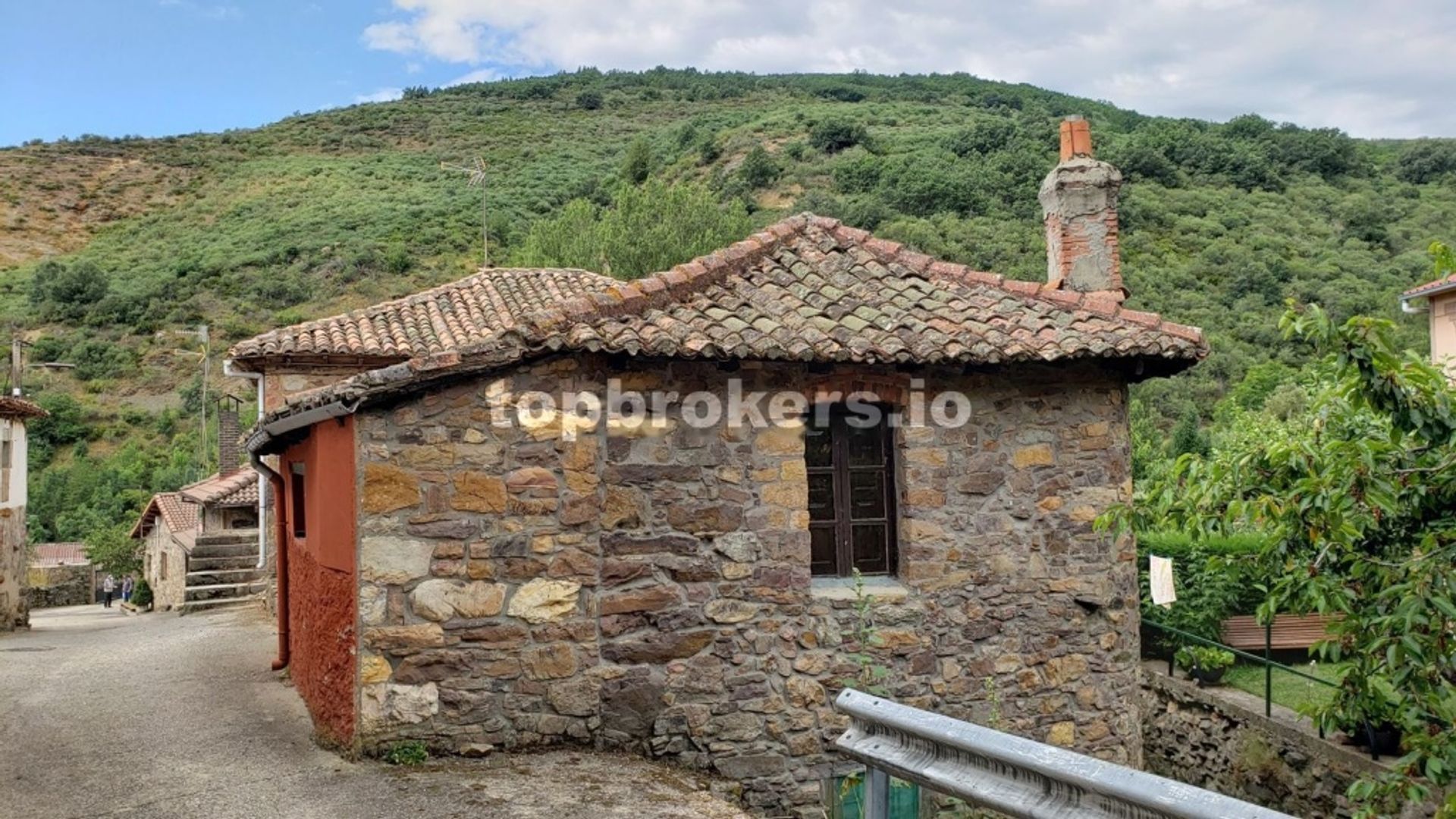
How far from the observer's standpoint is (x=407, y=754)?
19.5 feet

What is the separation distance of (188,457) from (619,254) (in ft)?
71.8

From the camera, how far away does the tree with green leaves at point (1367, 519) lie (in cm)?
440

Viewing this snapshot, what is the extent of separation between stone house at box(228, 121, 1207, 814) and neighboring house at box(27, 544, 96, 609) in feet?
101

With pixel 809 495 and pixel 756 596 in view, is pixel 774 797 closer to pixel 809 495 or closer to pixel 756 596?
pixel 756 596

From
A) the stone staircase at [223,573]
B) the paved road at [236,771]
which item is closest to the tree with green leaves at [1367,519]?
the paved road at [236,771]

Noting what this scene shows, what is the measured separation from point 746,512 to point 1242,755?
7671 mm

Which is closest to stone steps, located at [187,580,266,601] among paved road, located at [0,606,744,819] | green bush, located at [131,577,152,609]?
green bush, located at [131,577,152,609]

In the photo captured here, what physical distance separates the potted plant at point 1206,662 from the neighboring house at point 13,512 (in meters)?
18.6

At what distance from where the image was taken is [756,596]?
666 centimetres

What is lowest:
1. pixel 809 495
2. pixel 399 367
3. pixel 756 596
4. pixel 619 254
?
pixel 756 596

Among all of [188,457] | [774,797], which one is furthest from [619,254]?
[188,457]

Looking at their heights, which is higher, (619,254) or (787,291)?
(619,254)

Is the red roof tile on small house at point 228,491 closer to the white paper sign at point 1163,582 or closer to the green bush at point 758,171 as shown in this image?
the white paper sign at point 1163,582

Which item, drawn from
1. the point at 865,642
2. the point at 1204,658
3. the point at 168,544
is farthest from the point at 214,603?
the point at 1204,658
